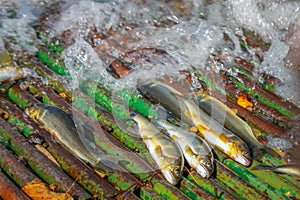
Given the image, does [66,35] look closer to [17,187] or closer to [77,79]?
[77,79]

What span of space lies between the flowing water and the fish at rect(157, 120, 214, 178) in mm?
626

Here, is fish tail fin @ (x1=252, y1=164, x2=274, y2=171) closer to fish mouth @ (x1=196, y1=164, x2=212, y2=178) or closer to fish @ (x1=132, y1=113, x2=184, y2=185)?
fish mouth @ (x1=196, y1=164, x2=212, y2=178)

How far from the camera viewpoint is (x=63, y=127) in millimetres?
3799

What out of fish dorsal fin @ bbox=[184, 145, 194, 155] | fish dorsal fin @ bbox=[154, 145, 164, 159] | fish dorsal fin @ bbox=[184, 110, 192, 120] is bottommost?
fish dorsal fin @ bbox=[154, 145, 164, 159]

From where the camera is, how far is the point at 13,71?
4340mm

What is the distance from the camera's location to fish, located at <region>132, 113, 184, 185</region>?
3.47 metres

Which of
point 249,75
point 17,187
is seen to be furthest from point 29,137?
point 249,75

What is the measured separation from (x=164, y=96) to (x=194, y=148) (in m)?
0.66

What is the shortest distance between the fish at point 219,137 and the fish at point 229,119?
63 millimetres

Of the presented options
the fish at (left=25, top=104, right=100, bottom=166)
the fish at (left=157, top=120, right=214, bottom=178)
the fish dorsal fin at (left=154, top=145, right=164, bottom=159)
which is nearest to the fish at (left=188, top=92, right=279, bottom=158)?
the fish at (left=157, top=120, right=214, bottom=178)

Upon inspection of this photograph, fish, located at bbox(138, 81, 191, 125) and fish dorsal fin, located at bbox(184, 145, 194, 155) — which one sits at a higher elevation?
fish, located at bbox(138, 81, 191, 125)

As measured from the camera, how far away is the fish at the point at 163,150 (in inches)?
137

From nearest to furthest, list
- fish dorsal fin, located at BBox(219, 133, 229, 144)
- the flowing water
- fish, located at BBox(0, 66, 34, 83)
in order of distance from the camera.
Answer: fish dorsal fin, located at BBox(219, 133, 229, 144), fish, located at BBox(0, 66, 34, 83), the flowing water

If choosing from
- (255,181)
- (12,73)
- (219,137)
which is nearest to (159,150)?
(219,137)
